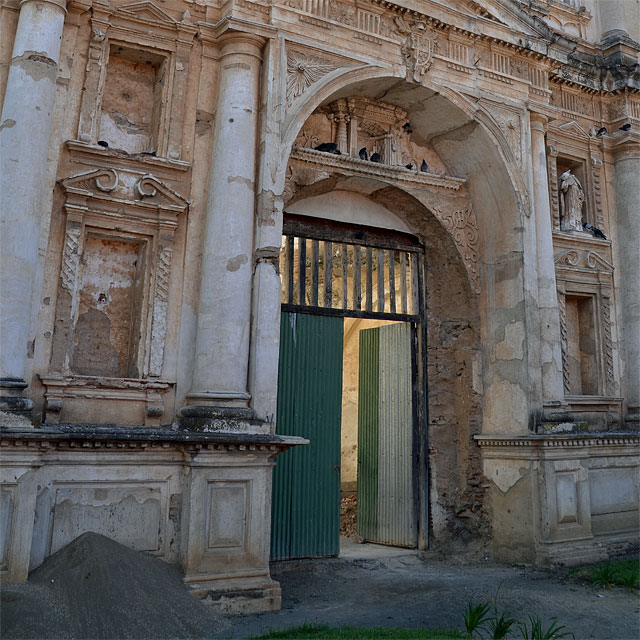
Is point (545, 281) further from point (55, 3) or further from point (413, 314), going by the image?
point (55, 3)

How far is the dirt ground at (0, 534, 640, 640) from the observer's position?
199 inches

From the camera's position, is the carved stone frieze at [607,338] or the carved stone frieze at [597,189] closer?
the carved stone frieze at [607,338]

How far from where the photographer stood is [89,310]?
6.74 meters

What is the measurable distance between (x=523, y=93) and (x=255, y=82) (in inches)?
170

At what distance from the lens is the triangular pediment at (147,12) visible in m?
7.17

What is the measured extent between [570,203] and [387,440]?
474 centimetres

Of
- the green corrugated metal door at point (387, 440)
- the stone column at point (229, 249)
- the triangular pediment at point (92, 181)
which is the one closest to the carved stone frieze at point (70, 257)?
the triangular pediment at point (92, 181)

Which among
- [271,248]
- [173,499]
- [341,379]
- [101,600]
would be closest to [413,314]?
[341,379]

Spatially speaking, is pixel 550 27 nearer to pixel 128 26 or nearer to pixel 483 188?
pixel 483 188

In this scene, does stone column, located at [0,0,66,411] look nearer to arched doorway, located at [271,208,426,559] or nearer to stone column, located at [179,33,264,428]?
stone column, located at [179,33,264,428]

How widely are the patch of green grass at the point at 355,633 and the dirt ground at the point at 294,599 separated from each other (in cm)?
35

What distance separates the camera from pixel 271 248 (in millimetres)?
7047

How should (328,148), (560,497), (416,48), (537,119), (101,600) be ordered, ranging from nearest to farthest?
(101,600) < (560,497) < (416,48) < (328,148) < (537,119)

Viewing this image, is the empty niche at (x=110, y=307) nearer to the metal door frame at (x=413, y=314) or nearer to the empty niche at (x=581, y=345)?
the metal door frame at (x=413, y=314)
